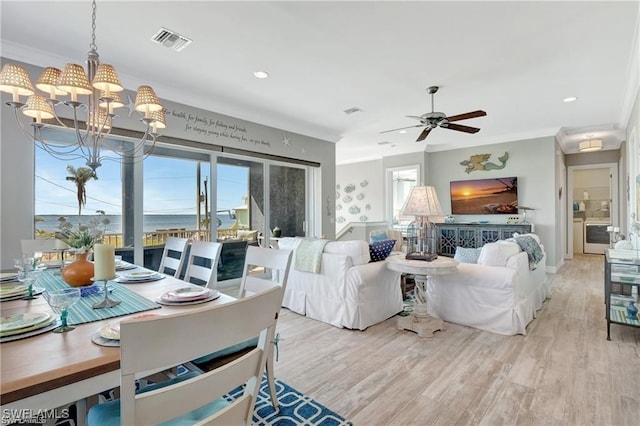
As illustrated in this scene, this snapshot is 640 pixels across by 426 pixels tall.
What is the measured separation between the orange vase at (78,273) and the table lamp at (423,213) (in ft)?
8.43

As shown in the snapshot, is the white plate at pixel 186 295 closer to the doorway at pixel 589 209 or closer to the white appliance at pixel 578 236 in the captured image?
the doorway at pixel 589 209

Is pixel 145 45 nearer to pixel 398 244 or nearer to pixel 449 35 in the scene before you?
pixel 449 35

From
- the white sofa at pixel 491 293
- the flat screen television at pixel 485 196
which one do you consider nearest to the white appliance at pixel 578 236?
the flat screen television at pixel 485 196

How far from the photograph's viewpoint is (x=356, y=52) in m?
3.02

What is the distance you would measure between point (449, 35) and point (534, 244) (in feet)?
8.68

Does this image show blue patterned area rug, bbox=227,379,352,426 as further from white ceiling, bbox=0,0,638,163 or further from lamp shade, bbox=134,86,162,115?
white ceiling, bbox=0,0,638,163

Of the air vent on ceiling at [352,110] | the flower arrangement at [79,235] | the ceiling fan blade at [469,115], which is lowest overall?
the flower arrangement at [79,235]

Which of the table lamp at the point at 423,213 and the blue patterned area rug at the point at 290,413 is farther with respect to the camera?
the table lamp at the point at 423,213

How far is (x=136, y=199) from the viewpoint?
375 cm

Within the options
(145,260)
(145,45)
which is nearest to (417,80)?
(145,45)

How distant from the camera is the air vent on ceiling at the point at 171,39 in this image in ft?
8.75

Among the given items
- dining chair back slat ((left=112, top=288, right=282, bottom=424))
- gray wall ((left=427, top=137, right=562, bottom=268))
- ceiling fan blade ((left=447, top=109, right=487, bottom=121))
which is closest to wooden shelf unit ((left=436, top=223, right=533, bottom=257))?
gray wall ((left=427, top=137, right=562, bottom=268))

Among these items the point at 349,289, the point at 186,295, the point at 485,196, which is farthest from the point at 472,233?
the point at 186,295

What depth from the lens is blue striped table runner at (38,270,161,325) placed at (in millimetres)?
1312
